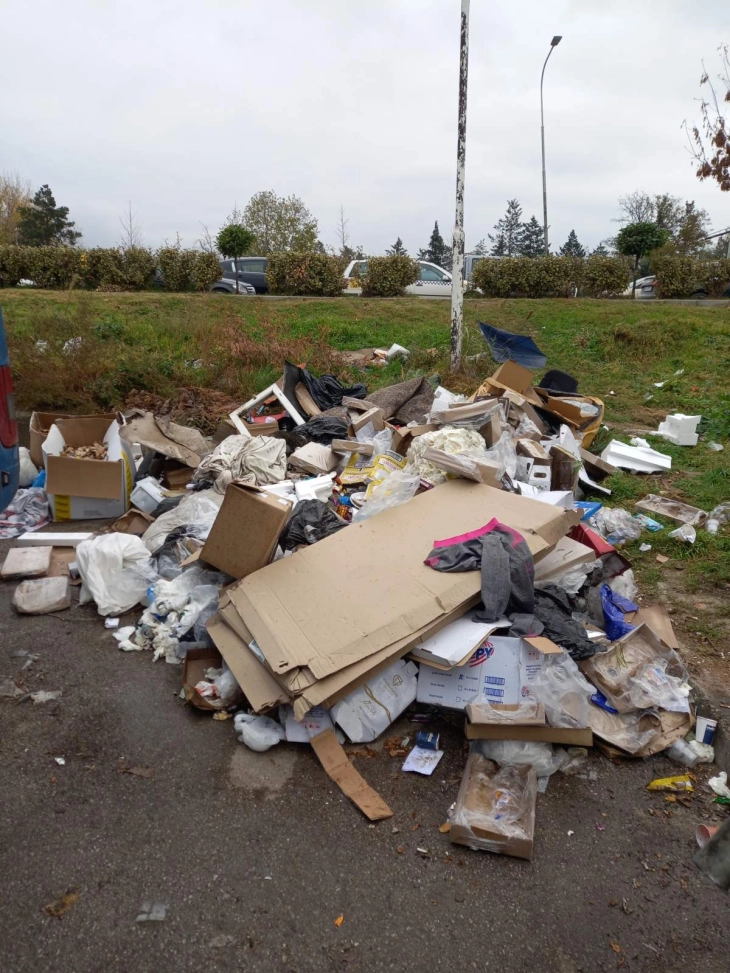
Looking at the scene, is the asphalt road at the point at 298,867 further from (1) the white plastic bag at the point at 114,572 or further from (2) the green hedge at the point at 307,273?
(2) the green hedge at the point at 307,273

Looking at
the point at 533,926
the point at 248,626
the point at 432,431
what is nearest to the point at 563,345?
the point at 432,431

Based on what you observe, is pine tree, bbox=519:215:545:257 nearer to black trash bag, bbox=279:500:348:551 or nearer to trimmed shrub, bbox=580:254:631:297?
trimmed shrub, bbox=580:254:631:297

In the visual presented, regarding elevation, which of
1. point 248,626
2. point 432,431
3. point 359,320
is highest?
point 359,320

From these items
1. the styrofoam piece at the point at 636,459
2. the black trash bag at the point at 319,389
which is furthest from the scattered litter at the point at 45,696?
the styrofoam piece at the point at 636,459

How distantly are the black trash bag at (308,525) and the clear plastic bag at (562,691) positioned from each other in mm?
1407

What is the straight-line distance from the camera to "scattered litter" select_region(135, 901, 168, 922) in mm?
1807

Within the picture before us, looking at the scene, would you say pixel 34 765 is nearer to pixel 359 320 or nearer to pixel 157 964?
pixel 157 964

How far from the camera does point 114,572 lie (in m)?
3.57

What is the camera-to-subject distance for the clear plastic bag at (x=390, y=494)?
381cm

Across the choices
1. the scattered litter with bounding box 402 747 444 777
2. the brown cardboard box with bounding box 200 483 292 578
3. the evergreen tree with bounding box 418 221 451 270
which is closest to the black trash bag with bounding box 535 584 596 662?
the scattered litter with bounding box 402 747 444 777

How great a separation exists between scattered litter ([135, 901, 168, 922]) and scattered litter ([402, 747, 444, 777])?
38.5 inches

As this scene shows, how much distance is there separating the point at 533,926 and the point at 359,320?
934 centimetres

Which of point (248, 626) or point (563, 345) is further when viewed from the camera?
point (563, 345)

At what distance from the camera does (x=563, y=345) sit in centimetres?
962
